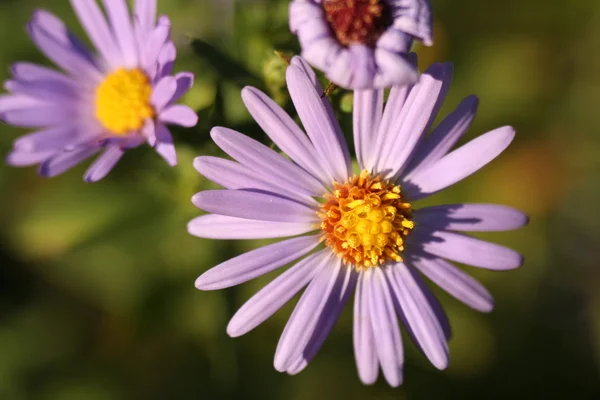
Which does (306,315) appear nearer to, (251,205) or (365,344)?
(365,344)

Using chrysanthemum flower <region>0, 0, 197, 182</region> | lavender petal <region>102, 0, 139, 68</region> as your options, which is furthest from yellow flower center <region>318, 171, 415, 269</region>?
lavender petal <region>102, 0, 139, 68</region>

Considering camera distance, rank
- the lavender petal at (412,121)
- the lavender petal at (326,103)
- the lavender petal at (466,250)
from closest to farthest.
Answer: the lavender petal at (326,103), the lavender petal at (412,121), the lavender petal at (466,250)

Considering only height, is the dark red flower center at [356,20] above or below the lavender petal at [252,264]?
above

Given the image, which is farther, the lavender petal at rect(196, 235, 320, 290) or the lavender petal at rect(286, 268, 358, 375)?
the lavender petal at rect(286, 268, 358, 375)

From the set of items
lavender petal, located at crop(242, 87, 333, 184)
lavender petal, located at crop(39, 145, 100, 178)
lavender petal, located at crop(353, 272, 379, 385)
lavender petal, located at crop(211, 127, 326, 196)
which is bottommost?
lavender petal, located at crop(353, 272, 379, 385)

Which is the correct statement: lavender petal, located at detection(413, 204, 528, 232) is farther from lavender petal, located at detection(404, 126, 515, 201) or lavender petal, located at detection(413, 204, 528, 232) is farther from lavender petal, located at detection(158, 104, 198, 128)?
lavender petal, located at detection(158, 104, 198, 128)

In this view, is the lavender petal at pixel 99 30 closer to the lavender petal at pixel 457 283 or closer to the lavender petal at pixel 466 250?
the lavender petal at pixel 466 250

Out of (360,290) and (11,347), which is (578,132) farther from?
(11,347)

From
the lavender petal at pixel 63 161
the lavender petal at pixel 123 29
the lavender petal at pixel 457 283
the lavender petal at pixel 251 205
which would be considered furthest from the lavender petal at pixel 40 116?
the lavender petal at pixel 457 283
